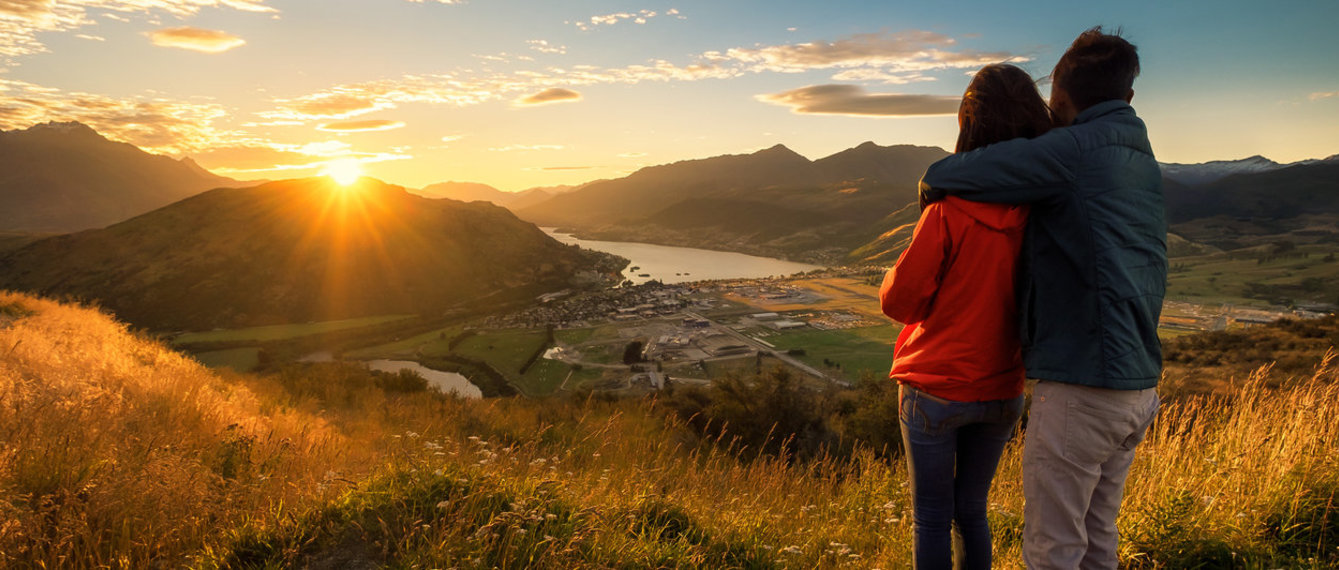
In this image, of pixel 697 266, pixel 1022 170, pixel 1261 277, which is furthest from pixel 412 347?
pixel 1261 277

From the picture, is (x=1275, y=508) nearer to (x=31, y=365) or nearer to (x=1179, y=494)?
(x=1179, y=494)

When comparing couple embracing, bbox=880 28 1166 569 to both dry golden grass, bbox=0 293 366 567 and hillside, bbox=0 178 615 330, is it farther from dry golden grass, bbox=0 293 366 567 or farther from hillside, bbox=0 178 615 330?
hillside, bbox=0 178 615 330

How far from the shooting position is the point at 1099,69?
209 cm

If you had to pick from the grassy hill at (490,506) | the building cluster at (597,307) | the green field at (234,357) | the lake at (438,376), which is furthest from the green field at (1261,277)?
the green field at (234,357)

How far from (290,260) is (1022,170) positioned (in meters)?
113

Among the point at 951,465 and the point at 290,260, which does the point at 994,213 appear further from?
the point at 290,260

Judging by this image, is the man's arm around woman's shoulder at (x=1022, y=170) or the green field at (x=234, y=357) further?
the green field at (x=234, y=357)

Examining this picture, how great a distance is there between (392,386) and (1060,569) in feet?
50.1

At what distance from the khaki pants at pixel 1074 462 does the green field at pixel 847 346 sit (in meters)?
45.2

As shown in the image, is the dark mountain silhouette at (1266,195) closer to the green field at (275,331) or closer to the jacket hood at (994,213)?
the green field at (275,331)

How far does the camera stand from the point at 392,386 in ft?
48.1

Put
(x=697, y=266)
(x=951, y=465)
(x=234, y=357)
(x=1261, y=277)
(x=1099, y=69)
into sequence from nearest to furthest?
(x=1099, y=69) < (x=951, y=465) < (x=234, y=357) < (x=1261, y=277) < (x=697, y=266)

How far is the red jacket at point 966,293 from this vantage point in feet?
6.97

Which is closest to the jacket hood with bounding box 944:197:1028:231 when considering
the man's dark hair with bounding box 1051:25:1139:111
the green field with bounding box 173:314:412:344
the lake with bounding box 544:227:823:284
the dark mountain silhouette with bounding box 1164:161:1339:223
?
the man's dark hair with bounding box 1051:25:1139:111
